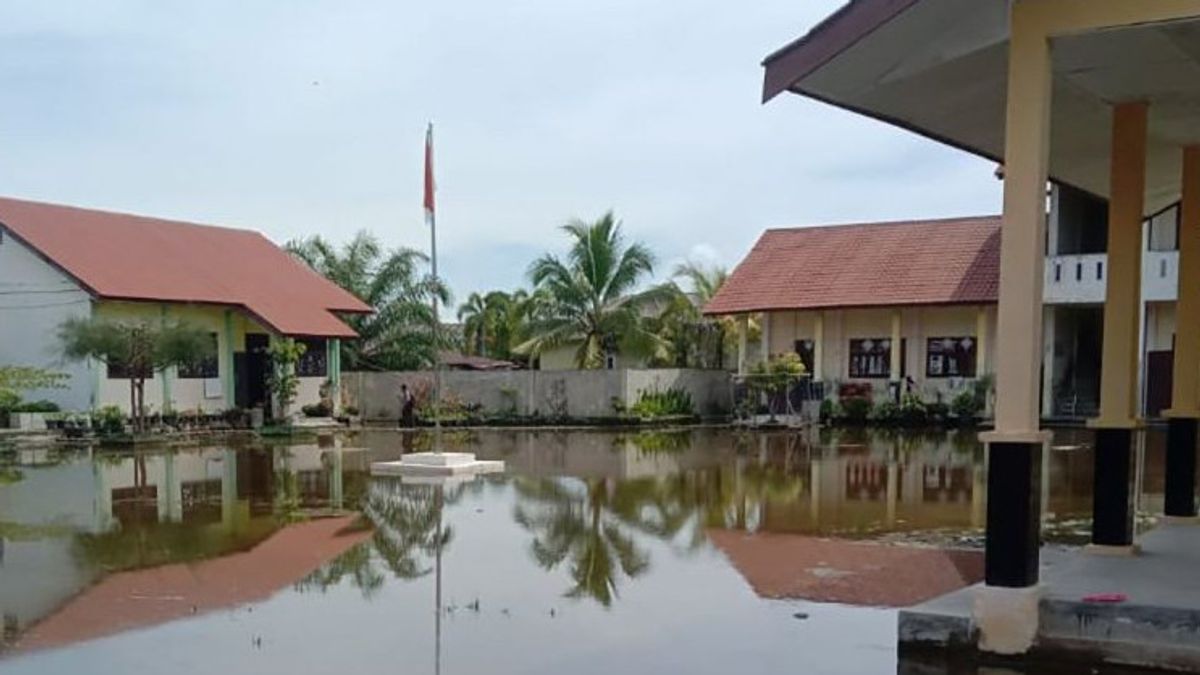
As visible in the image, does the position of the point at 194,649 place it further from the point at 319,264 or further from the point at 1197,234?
the point at 319,264

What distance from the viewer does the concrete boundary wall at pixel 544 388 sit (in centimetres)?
3014

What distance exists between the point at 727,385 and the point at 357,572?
944 inches

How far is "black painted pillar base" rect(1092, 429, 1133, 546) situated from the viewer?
26.6 feet

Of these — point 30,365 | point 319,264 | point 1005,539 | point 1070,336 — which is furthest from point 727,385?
point 1005,539

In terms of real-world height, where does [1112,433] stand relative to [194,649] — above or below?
above

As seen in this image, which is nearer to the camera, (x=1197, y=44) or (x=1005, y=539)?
(x=1005, y=539)

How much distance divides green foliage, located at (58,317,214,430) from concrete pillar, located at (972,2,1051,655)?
2175 cm

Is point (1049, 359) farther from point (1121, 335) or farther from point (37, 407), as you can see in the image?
point (37, 407)

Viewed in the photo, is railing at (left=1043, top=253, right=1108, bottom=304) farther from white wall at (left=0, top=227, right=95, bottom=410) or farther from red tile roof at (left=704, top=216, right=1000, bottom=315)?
white wall at (left=0, top=227, right=95, bottom=410)

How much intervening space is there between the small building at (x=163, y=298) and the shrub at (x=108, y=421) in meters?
0.95

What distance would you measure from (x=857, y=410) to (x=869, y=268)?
4252 mm

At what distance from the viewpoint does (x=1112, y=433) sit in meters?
8.22

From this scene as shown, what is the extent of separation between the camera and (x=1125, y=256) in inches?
312

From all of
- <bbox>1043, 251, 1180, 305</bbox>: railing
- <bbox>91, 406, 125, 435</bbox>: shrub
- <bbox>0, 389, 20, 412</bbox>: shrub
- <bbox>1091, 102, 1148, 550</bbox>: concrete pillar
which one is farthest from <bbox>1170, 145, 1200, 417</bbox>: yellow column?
<bbox>0, 389, 20, 412</bbox>: shrub
